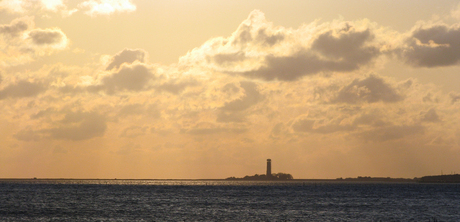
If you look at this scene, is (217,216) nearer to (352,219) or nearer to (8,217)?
(352,219)

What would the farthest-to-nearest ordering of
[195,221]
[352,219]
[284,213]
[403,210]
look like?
[403,210] < [284,213] < [352,219] < [195,221]

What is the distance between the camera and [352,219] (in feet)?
305

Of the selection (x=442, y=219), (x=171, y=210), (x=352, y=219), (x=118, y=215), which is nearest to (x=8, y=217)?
(x=118, y=215)

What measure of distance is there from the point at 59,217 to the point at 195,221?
25.8 metres

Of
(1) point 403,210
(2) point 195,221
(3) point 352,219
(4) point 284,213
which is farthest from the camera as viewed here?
(1) point 403,210

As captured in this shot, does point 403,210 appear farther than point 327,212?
Yes

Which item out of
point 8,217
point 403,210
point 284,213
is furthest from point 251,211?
point 8,217

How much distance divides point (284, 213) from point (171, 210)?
24564mm

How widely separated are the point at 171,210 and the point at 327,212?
33.4 meters

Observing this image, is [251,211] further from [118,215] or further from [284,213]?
[118,215]

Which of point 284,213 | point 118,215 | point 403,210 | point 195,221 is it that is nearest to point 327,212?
point 284,213

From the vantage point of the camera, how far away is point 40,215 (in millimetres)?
95125

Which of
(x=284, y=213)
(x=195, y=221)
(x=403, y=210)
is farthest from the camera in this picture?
(x=403, y=210)

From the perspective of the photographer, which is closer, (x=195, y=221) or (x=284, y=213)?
A: (x=195, y=221)
